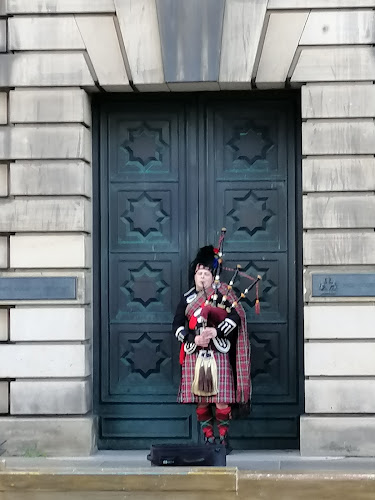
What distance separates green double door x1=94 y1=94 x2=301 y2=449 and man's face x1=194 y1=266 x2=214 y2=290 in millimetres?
687

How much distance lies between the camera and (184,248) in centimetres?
1049

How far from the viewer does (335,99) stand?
10016 millimetres

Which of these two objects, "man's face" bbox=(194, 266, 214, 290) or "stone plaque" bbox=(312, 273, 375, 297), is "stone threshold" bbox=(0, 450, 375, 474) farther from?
"man's face" bbox=(194, 266, 214, 290)

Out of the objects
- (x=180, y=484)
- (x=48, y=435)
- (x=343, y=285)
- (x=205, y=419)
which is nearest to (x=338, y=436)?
(x=205, y=419)

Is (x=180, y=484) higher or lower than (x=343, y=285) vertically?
lower

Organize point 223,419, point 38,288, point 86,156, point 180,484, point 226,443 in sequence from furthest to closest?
point 86,156 < point 38,288 < point 226,443 < point 223,419 < point 180,484

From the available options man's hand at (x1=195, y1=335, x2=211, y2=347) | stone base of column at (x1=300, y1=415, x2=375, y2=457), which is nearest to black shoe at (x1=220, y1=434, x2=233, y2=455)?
stone base of column at (x1=300, y1=415, x2=375, y2=457)

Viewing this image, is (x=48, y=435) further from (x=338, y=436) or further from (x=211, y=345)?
(x=338, y=436)

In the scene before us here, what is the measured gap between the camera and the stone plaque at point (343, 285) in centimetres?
994

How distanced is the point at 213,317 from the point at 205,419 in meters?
1.10

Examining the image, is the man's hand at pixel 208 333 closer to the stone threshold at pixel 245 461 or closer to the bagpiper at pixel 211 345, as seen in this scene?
the bagpiper at pixel 211 345

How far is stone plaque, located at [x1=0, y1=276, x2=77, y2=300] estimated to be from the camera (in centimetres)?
1010

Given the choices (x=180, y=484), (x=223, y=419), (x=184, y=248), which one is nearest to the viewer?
(x=180, y=484)

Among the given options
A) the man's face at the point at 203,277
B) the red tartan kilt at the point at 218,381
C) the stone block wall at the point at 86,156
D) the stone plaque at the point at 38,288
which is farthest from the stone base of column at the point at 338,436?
the stone plaque at the point at 38,288
